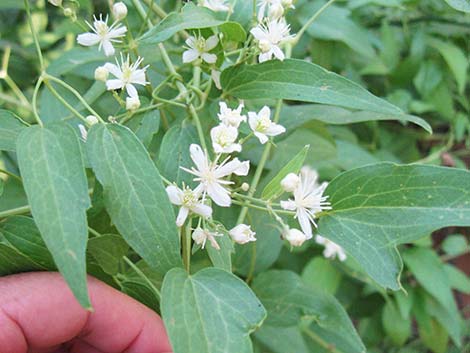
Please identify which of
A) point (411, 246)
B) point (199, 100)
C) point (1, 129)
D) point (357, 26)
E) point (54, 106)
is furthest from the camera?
point (411, 246)

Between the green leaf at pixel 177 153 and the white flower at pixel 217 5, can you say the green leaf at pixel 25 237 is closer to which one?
the green leaf at pixel 177 153

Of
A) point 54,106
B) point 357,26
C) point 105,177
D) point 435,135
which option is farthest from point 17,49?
point 435,135

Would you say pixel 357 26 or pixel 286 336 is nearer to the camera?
pixel 286 336

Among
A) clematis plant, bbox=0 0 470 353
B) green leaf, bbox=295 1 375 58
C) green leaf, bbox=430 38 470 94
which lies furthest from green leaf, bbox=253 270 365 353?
green leaf, bbox=430 38 470 94

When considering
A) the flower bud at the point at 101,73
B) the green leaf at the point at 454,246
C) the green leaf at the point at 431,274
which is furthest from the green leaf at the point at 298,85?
the green leaf at the point at 454,246

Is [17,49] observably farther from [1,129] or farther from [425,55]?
[425,55]

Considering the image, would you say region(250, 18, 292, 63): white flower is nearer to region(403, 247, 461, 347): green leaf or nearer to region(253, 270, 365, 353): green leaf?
region(253, 270, 365, 353): green leaf

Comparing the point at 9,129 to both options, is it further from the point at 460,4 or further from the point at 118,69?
the point at 460,4
